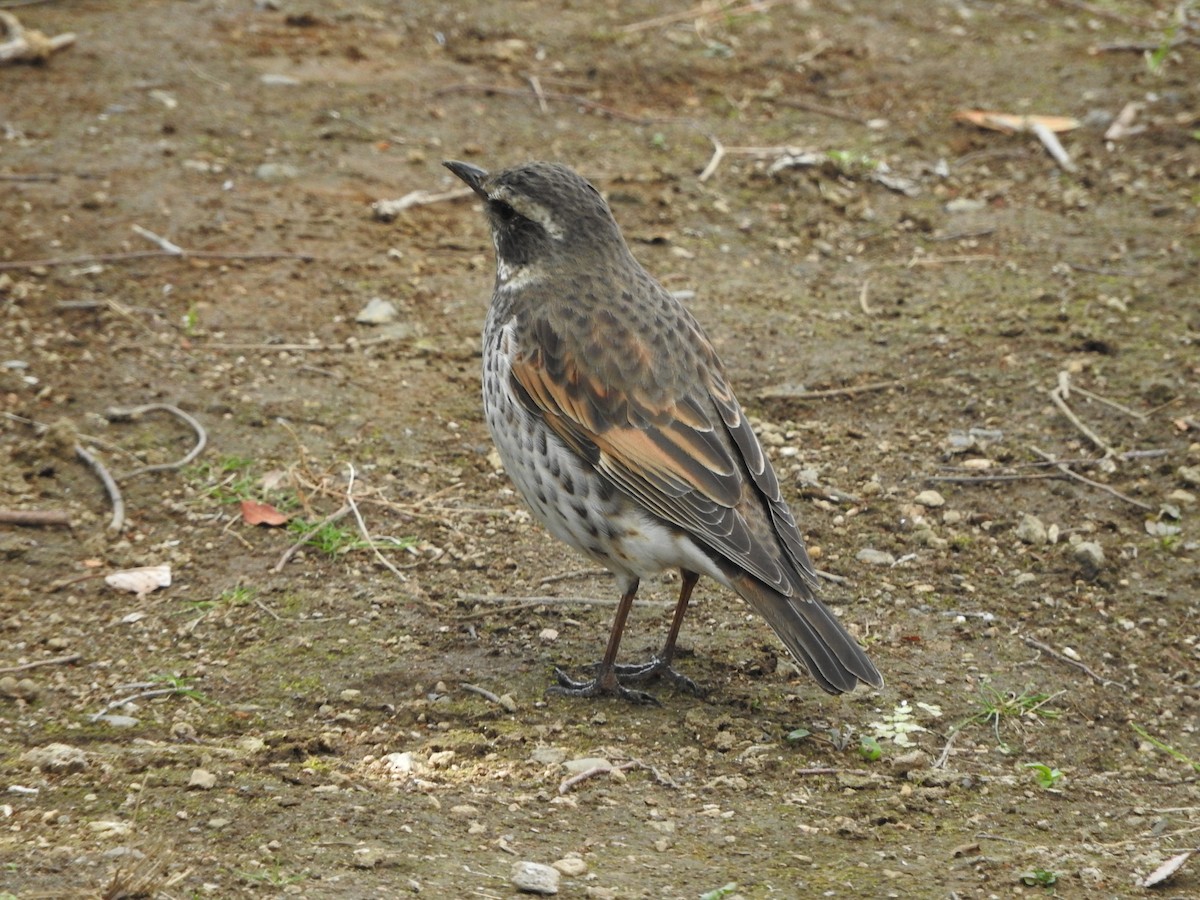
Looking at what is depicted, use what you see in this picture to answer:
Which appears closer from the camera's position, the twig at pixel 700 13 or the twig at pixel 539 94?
the twig at pixel 539 94

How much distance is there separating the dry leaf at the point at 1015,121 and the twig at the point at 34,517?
7.01m

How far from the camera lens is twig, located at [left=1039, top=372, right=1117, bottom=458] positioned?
7152mm

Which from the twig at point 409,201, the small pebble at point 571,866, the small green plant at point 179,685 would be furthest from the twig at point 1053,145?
the small pebble at point 571,866

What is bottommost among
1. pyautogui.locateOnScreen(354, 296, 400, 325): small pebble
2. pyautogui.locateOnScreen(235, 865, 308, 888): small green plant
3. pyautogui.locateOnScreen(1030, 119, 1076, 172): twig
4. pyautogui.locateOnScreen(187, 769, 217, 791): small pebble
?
pyautogui.locateOnScreen(354, 296, 400, 325): small pebble

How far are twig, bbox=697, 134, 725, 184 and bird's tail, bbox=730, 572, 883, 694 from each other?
495cm

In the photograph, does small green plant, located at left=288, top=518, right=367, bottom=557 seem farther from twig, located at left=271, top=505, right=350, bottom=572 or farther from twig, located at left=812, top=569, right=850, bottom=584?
twig, located at left=812, top=569, right=850, bottom=584

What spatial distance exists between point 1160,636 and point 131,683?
3.99m

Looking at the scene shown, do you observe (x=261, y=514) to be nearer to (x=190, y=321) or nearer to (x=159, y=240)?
(x=190, y=321)

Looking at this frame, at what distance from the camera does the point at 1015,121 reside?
10.6 metres

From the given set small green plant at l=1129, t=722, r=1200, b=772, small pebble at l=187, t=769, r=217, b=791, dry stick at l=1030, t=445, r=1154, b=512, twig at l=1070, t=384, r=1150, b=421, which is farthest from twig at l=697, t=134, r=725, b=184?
small pebble at l=187, t=769, r=217, b=791

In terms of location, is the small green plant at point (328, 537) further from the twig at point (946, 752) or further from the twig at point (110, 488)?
the twig at point (946, 752)

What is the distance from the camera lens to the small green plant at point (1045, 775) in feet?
16.3

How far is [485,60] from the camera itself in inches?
433

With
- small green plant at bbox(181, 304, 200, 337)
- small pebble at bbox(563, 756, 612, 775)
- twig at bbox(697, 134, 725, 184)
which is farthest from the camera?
twig at bbox(697, 134, 725, 184)
